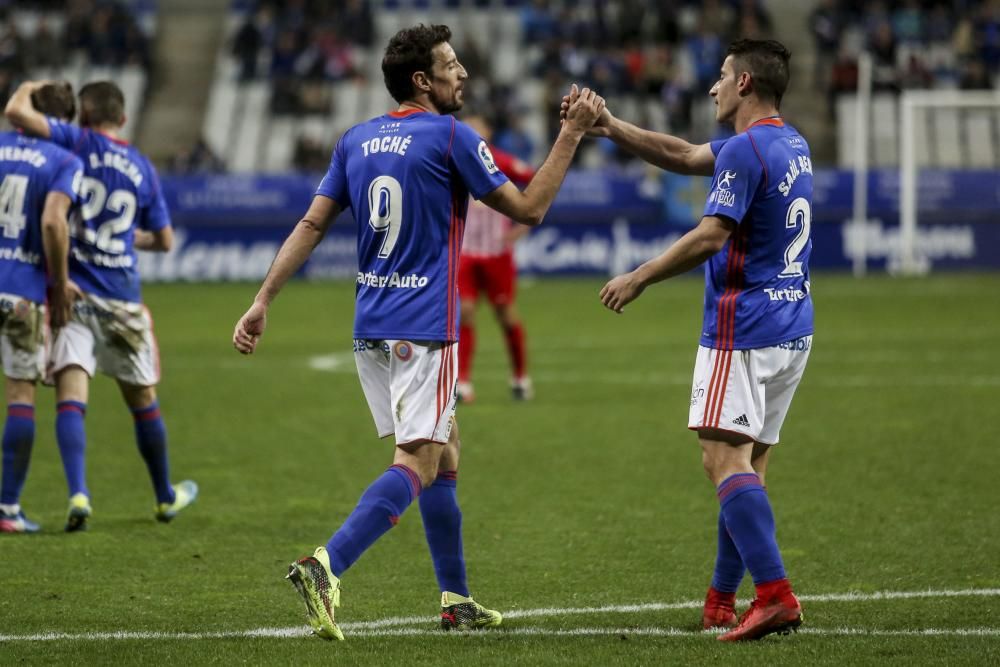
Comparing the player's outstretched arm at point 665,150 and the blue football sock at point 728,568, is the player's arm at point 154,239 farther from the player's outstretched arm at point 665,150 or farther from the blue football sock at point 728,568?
the blue football sock at point 728,568

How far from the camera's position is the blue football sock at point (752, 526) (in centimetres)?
546

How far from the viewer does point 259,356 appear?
16.9 m

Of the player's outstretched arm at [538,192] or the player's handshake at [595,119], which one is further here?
the player's handshake at [595,119]

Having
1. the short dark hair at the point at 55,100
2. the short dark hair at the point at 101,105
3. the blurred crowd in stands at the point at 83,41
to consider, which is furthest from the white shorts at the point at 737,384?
the blurred crowd in stands at the point at 83,41

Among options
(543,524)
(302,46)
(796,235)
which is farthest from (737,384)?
(302,46)

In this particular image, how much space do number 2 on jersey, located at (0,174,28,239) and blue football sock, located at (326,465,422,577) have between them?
3.17m

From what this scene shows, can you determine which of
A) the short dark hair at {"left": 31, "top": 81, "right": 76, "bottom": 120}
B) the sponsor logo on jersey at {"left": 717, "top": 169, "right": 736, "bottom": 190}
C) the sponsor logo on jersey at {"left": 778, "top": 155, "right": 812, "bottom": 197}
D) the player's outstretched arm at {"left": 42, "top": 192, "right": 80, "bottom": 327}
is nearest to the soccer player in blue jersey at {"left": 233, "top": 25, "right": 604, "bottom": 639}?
the sponsor logo on jersey at {"left": 717, "top": 169, "right": 736, "bottom": 190}

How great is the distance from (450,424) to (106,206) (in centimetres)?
299

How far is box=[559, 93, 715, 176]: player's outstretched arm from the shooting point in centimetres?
612

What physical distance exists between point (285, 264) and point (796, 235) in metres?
1.87

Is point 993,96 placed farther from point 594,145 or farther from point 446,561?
point 446,561

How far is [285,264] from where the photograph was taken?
5.67 meters

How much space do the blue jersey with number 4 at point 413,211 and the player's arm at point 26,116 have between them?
266 centimetres

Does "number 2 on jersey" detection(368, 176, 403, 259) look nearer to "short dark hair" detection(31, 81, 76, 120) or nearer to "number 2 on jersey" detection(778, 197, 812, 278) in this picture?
"number 2 on jersey" detection(778, 197, 812, 278)
